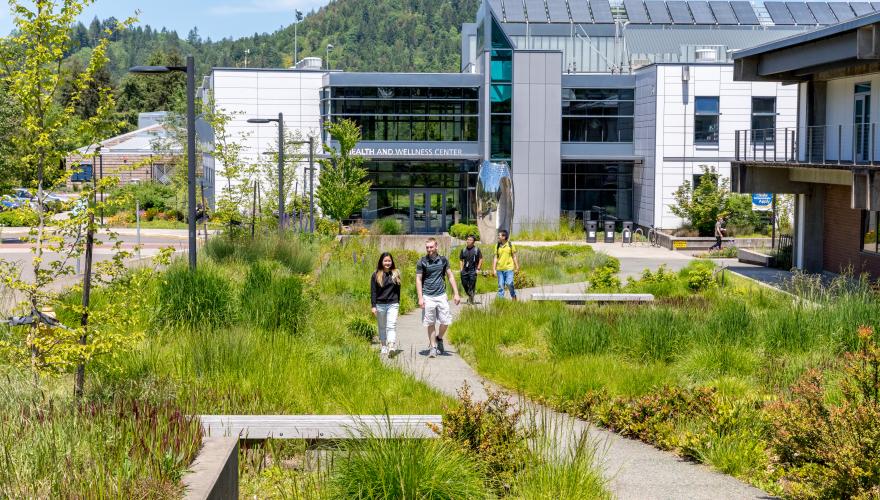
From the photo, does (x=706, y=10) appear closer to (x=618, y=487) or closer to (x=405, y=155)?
(x=405, y=155)

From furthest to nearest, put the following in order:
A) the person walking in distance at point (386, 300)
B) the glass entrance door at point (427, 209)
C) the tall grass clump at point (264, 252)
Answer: the glass entrance door at point (427, 209) < the tall grass clump at point (264, 252) < the person walking in distance at point (386, 300)

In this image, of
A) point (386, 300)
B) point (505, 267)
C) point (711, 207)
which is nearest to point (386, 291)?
point (386, 300)

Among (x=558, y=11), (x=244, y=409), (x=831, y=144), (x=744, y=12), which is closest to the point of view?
(x=244, y=409)

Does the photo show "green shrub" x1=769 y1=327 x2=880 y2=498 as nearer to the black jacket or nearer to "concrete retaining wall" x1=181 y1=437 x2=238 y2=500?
"concrete retaining wall" x1=181 y1=437 x2=238 y2=500

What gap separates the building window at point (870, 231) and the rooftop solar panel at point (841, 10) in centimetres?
3653

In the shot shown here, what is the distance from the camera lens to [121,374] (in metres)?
11.8

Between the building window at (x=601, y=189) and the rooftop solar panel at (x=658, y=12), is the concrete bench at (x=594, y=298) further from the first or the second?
the rooftop solar panel at (x=658, y=12)

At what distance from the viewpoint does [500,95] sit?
54.4 metres

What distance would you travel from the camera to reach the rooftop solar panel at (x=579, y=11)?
60.3 m

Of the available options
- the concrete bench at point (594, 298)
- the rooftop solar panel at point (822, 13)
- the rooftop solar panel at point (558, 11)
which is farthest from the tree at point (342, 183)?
the rooftop solar panel at point (822, 13)

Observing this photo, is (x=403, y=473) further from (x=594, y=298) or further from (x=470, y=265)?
(x=470, y=265)

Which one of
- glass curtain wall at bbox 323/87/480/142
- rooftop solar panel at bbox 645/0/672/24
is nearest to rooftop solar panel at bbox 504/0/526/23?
glass curtain wall at bbox 323/87/480/142

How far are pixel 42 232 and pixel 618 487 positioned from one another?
6.65 m

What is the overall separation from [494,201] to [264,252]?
20473 millimetres
